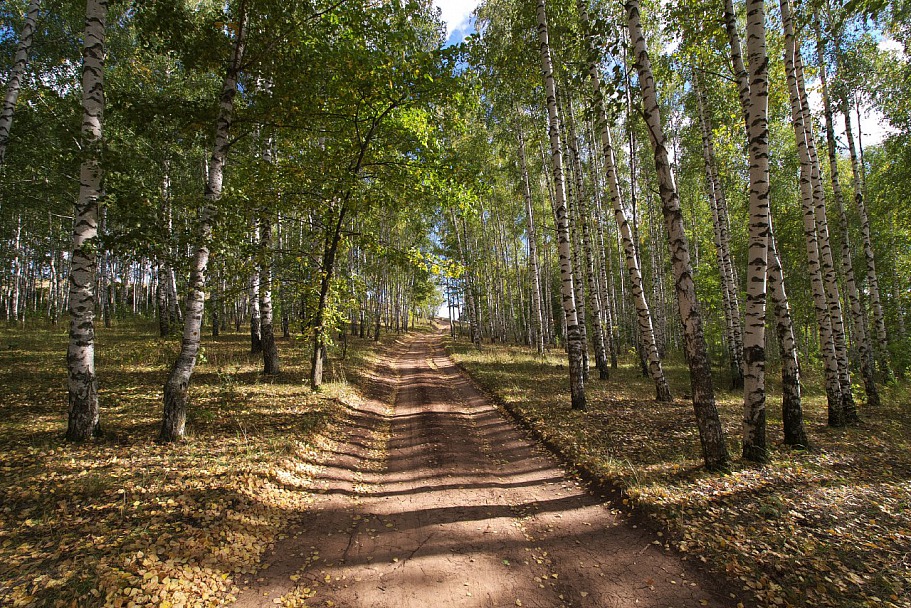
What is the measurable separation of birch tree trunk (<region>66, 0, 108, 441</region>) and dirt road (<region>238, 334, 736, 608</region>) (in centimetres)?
443

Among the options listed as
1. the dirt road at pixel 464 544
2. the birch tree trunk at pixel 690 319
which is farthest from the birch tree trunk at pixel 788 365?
the dirt road at pixel 464 544

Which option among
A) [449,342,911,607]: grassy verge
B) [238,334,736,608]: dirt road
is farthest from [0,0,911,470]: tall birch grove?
[238,334,736,608]: dirt road

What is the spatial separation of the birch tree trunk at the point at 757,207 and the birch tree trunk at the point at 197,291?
9375mm

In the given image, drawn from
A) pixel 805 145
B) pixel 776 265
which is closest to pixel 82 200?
pixel 776 265

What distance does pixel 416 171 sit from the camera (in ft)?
32.2

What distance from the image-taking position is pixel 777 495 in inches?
202

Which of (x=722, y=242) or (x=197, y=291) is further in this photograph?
(x=722, y=242)

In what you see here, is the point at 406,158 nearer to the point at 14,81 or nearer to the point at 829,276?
the point at 14,81

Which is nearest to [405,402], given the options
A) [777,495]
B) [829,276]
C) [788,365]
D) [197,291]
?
[197,291]

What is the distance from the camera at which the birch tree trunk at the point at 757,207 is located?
5797mm

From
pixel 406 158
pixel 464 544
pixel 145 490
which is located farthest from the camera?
pixel 406 158

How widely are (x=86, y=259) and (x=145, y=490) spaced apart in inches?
164

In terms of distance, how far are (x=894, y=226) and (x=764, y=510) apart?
27.5 metres

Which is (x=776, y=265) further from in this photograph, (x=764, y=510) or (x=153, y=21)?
(x=153, y=21)
